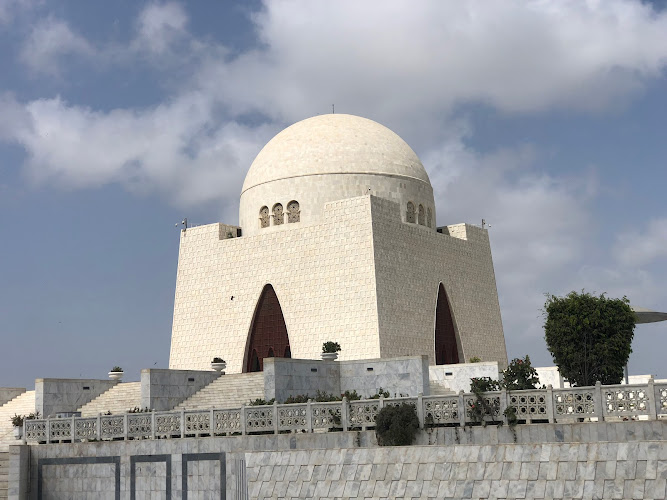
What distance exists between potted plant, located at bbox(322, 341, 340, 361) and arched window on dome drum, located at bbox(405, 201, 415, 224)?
7.61 metres

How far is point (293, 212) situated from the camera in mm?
34062

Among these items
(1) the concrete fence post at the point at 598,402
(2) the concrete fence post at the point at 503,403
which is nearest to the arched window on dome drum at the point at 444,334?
(2) the concrete fence post at the point at 503,403

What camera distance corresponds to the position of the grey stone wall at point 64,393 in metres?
27.5

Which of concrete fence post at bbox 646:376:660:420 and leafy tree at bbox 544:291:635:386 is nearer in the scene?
concrete fence post at bbox 646:376:660:420

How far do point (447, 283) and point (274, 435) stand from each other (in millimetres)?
17224

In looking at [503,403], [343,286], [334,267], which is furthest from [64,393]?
[503,403]

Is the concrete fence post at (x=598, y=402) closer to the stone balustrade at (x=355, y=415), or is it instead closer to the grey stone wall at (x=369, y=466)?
the stone balustrade at (x=355, y=415)

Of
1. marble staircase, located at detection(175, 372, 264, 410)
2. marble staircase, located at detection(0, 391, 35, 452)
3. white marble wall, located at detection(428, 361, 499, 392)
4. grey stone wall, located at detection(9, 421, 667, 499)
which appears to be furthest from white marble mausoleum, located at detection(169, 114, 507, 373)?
grey stone wall, located at detection(9, 421, 667, 499)

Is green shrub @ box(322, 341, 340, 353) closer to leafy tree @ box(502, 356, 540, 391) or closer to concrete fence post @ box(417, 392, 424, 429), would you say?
leafy tree @ box(502, 356, 540, 391)

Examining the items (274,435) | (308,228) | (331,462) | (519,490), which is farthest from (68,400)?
(519,490)

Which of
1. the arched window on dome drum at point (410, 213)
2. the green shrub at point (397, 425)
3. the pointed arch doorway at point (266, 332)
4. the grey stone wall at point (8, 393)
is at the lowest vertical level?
the green shrub at point (397, 425)

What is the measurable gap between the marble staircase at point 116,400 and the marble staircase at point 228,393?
186 centimetres

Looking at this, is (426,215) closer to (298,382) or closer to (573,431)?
(298,382)

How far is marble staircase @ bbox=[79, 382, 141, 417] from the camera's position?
91.4 feet
